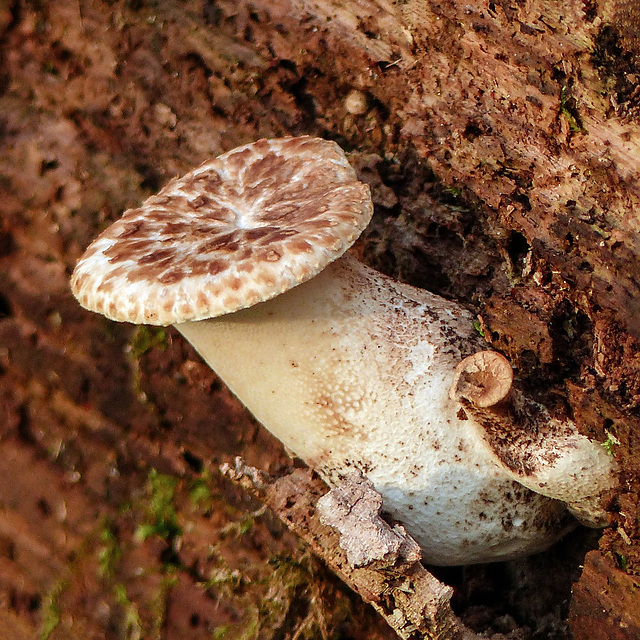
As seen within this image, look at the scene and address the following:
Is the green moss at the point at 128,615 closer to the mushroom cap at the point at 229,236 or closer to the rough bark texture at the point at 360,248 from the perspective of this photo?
the rough bark texture at the point at 360,248

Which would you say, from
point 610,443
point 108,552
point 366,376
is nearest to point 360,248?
point 366,376

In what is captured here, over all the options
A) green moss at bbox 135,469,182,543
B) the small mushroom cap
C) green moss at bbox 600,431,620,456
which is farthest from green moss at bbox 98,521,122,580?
green moss at bbox 600,431,620,456

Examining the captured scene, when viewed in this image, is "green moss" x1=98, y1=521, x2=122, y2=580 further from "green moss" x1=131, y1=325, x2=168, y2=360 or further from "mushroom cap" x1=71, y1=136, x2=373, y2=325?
"mushroom cap" x1=71, y1=136, x2=373, y2=325

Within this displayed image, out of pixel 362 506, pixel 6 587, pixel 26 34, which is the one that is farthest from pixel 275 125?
pixel 6 587

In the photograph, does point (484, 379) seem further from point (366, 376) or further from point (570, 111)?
point (570, 111)

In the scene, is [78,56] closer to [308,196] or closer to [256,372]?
[308,196]
